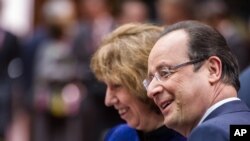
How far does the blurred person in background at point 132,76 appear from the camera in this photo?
4.71 m

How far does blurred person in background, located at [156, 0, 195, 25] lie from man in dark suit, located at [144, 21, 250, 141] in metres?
5.12

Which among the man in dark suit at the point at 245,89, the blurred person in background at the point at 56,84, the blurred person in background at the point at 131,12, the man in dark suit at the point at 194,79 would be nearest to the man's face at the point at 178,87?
the man in dark suit at the point at 194,79

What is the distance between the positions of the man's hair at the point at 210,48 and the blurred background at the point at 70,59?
507cm

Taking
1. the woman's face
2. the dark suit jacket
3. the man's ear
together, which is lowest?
the dark suit jacket

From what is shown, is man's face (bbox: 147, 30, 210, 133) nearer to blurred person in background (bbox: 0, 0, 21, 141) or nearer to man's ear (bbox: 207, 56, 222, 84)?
man's ear (bbox: 207, 56, 222, 84)

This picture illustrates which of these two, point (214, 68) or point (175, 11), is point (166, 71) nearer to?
point (214, 68)

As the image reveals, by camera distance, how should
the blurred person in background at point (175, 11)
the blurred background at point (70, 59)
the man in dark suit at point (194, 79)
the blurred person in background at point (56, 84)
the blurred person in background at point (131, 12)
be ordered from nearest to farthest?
the man in dark suit at point (194, 79)
the blurred person in background at point (175, 11)
the blurred background at point (70, 59)
the blurred person in background at point (131, 12)
the blurred person in background at point (56, 84)

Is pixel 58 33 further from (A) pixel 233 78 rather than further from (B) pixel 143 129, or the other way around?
(A) pixel 233 78

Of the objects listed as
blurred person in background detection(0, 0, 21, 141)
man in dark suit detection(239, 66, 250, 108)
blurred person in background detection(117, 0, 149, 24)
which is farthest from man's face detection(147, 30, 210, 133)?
blurred person in background detection(0, 0, 21, 141)

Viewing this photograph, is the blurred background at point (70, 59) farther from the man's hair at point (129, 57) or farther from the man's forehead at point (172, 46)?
the man's forehead at point (172, 46)

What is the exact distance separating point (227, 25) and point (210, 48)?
18.7 ft

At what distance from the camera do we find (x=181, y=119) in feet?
13.2

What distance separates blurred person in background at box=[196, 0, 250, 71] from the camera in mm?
9414

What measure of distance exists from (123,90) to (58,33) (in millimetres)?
5790
